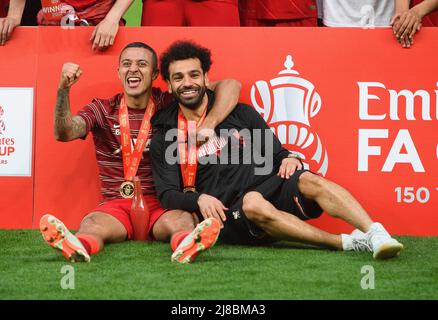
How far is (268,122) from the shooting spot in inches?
215

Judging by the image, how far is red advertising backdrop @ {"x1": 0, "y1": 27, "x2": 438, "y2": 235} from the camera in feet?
17.7

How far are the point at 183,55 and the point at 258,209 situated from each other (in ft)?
3.80

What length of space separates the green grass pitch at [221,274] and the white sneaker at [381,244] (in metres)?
0.05

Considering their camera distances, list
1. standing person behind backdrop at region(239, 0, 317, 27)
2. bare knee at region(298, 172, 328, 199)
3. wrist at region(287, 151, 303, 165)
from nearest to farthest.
A: 1. bare knee at region(298, 172, 328, 199)
2. wrist at region(287, 151, 303, 165)
3. standing person behind backdrop at region(239, 0, 317, 27)

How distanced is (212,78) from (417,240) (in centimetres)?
169

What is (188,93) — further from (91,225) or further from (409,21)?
(409,21)

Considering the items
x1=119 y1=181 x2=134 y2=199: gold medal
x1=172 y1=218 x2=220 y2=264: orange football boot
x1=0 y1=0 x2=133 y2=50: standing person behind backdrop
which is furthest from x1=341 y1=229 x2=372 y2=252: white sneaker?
x1=0 y1=0 x2=133 y2=50: standing person behind backdrop

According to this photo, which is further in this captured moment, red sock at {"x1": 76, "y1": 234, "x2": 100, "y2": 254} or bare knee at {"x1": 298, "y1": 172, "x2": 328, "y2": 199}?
bare knee at {"x1": 298, "y1": 172, "x2": 328, "y2": 199}

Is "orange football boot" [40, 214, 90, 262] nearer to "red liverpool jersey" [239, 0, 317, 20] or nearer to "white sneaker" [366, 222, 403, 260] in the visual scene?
"white sneaker" [366, 222, 403, 260]

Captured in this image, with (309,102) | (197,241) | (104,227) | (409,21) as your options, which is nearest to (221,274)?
(197,241)

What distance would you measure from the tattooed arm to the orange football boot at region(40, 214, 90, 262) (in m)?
0.84

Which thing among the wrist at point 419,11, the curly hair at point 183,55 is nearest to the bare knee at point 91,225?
the curly hair at point 183,55

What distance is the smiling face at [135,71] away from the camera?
520cm

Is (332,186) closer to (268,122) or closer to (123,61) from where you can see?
(268,122)
